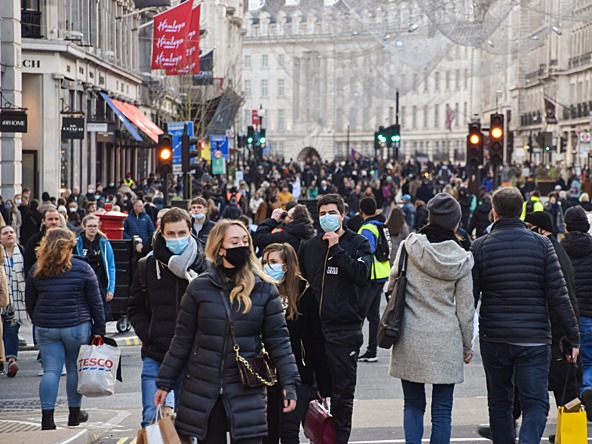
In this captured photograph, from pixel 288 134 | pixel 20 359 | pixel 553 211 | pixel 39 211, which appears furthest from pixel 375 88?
pixel 288 134

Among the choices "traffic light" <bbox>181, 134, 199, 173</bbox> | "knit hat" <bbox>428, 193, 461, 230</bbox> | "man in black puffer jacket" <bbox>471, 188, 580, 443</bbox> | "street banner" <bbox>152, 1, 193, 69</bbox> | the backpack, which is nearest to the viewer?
"knit hat" <bbox>428, 193, 461, 230</bbox>

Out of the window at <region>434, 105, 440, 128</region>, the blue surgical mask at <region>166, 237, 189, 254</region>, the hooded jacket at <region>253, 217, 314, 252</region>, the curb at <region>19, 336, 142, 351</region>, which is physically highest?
the window at <region>434, 105, 440, 128</region>

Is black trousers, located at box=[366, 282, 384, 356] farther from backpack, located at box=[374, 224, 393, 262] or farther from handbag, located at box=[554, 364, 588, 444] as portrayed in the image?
handbag, located at box=[554, 364, 588, 444]

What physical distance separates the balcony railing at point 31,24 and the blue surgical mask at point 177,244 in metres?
27.0


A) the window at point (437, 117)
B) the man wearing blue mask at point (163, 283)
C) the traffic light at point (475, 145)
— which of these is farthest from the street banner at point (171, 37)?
the window at point (437, 117)

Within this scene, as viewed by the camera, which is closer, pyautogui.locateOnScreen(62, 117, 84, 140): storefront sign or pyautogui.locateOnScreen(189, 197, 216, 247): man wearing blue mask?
pyautogui.locateOnScreen(189, 197, 216, 247): man wearing blue mask

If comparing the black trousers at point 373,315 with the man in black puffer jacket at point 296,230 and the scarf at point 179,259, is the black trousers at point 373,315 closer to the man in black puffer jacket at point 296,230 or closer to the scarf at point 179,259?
the man in black puffer jacket at point 296,230

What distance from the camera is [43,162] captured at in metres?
35.3

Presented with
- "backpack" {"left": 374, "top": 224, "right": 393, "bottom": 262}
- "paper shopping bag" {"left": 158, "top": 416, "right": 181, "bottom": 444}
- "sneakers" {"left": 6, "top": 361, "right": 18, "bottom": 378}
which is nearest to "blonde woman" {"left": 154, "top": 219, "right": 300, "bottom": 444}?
"paper shopping bag" {"left": 158, "top": 416, "right": 181, "bottom": 444}

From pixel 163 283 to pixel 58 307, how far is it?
69.7 inches

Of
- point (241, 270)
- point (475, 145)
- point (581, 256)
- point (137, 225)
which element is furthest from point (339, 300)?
point (475, 145)

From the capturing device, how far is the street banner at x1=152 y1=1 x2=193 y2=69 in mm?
34250

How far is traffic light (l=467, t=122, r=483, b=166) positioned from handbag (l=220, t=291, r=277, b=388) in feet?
69.2

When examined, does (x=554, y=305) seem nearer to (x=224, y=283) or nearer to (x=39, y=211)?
(x=224, y=283)
